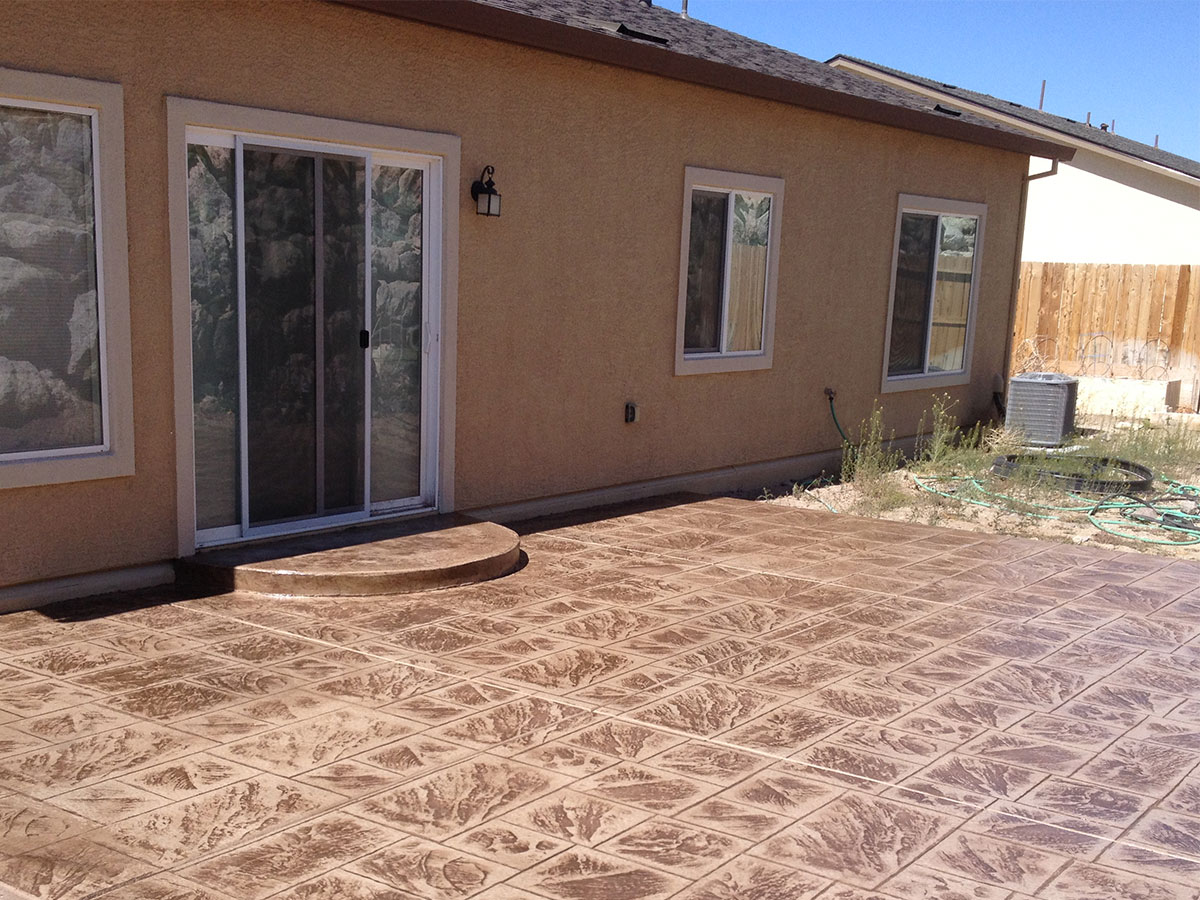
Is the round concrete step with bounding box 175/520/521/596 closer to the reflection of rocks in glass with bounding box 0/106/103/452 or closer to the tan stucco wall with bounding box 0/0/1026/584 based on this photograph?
the tan stucco wall with bounding box 0/0/1026/584

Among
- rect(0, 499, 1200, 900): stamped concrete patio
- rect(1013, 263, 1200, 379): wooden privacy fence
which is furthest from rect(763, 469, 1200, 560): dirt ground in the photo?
rect(1013, 263, 1200, 379): wooden privacy fence

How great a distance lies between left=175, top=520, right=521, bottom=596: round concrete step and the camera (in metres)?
6.47

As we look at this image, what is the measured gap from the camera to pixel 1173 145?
6131 cm

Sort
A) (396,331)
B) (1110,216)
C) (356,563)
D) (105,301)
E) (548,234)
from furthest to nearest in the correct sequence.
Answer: (1110,216) → (548,234) → (396,331) → (356,563) → (105,301)

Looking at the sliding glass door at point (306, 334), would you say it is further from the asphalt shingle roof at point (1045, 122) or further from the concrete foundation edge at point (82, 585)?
the asphalt shingle roof at point (1045, 122)

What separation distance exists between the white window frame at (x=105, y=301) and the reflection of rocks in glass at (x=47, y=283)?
0.05 meters

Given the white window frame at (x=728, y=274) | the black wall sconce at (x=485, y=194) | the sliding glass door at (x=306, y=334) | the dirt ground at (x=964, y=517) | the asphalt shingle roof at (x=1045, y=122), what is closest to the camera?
the sliding glass door at (x=306, y=334)

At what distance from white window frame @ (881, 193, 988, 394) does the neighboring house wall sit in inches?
407

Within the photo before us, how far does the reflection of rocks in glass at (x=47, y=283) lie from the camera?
5.76 meters

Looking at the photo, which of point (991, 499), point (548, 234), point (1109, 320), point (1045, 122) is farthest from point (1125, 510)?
point (1045, 122)

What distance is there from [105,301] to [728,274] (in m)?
5.85

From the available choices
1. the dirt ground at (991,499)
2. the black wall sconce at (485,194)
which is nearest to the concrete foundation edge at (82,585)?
the black wall sconce at (485,194)

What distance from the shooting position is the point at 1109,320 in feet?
68.2

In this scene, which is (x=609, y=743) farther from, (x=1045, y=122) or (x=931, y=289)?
(x=1045, y=122)
